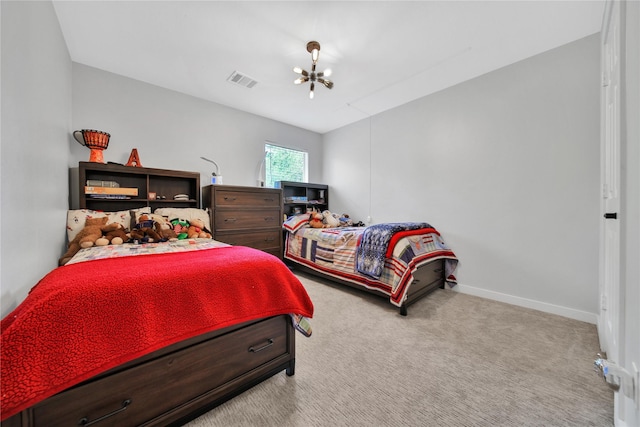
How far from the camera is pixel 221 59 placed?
2.41m

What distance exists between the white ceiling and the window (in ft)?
4.00

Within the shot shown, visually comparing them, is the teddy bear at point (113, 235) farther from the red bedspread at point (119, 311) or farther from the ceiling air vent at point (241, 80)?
the ceiling air vent at point (241, 80)

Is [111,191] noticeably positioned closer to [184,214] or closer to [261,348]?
[184,214]

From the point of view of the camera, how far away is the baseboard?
2112 mm

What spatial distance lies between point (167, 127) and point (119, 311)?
2822 mm

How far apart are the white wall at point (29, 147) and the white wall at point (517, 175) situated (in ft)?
11.9

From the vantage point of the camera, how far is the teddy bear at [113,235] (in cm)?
193

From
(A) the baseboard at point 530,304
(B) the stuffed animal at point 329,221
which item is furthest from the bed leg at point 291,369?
(A) the baseboard at point 530,304

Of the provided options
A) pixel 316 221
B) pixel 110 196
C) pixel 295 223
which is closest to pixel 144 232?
pixel 110 196

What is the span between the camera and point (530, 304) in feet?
7.87

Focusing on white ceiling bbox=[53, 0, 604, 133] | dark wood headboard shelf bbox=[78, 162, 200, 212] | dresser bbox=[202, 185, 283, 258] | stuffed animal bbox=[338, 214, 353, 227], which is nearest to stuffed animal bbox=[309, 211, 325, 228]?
stuffed animal bbox=[338, 214, 353, 227]

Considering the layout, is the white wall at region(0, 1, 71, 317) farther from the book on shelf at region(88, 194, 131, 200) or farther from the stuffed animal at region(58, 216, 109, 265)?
the book on shelf at region(88, 194, 131, 200)

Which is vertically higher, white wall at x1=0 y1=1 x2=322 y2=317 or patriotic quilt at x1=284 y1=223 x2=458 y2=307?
white wall at x1=0 y1=1 x2=322 y2=317

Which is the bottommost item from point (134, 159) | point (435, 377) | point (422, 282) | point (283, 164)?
point (435, 377)
